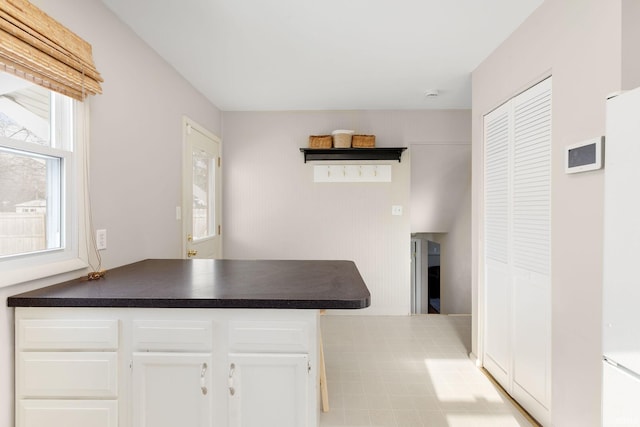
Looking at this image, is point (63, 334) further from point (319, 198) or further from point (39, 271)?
point (319, 198)

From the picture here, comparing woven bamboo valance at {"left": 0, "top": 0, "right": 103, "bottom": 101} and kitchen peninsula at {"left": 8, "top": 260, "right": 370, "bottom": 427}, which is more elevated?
woven bamboo valance at {"left": 0, "top": 0, "right": 103, "bottom": 101}

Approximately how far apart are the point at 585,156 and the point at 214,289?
5.84ft

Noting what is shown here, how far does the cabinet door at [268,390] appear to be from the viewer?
1.29 meters

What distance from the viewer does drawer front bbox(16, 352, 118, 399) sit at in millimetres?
1272

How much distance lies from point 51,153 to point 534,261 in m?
2.60

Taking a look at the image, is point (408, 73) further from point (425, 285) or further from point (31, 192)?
point (425, 285)

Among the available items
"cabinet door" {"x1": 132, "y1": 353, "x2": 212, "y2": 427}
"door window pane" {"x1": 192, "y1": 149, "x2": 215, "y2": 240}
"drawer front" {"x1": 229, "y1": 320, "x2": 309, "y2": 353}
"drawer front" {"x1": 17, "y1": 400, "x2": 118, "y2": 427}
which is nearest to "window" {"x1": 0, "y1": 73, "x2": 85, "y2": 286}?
"drawer front" {"x1": 17, "y1": 400, "x2": 118, "y2": 427}

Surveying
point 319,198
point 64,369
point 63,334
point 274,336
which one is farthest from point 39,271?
point 319,198

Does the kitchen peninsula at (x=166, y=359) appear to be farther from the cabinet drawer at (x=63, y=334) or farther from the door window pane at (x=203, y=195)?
the door window pane at (x=203, y=195)

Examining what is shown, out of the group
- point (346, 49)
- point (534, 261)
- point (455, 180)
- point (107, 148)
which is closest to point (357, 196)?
point (455, 180)

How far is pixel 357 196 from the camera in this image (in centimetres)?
384

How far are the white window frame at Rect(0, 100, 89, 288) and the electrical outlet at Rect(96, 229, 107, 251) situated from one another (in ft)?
0.33

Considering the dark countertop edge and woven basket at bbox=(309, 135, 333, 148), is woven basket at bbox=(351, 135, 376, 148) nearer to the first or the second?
woven basket at bbox=(309, 135, 333, 148)

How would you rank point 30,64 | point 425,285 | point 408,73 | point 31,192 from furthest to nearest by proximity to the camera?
point 425,285, point 408,73, point 31,192, point 30,64
